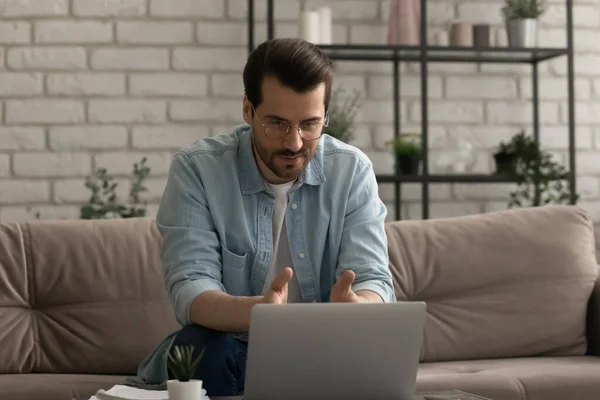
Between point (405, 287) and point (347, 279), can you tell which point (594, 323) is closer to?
point (405, 287)

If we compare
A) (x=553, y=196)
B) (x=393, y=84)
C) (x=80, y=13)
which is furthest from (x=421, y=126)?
(x=80, y=13)

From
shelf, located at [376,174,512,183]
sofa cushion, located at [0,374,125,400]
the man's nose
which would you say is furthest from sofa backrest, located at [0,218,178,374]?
shelf, located at [376,174,512,183]

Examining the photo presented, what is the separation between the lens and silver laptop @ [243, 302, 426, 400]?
167 centimetres

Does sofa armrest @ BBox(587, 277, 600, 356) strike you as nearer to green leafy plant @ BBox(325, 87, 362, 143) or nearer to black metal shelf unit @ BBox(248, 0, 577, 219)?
black metal shelf unit @ BBox(248, 0, 577, 219)

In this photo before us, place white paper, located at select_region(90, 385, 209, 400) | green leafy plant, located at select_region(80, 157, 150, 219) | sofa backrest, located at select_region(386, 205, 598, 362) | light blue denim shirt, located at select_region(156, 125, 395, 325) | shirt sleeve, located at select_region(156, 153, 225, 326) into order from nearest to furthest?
white paper, located at select_region(90, 385, 209, 400), shirt sleeve, located at select_region(156, 153, 225, 326), light blue denim shirt, located at select_region(156, 125, 395, 325), sofa backrest, located at select_region(386, 205, 598, 362), green leafy plant, located at select_region(80, 157, 150, 219)

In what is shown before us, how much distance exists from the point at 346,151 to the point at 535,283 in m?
0.93

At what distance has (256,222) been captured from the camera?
2.40 metres

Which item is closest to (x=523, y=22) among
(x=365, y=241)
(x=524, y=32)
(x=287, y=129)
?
(x=524, y=32)

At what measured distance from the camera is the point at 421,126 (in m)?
3.96

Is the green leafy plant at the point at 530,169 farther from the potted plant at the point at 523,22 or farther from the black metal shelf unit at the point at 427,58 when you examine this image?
the potted plant at the point at 523,22

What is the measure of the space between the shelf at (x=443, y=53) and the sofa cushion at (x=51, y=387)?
171 cm

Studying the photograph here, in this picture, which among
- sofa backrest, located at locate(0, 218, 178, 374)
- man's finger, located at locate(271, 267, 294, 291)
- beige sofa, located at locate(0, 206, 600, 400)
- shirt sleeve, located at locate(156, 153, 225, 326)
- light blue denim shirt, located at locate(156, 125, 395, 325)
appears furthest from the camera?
sofa backrest, located at locate(0, 218, 178, 374)

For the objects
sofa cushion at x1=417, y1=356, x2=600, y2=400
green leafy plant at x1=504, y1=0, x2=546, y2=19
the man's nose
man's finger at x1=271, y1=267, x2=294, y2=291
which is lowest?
sofa cushion at x1=417, y1=356, x2=600, y2=400

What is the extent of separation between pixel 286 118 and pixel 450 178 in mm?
1792
